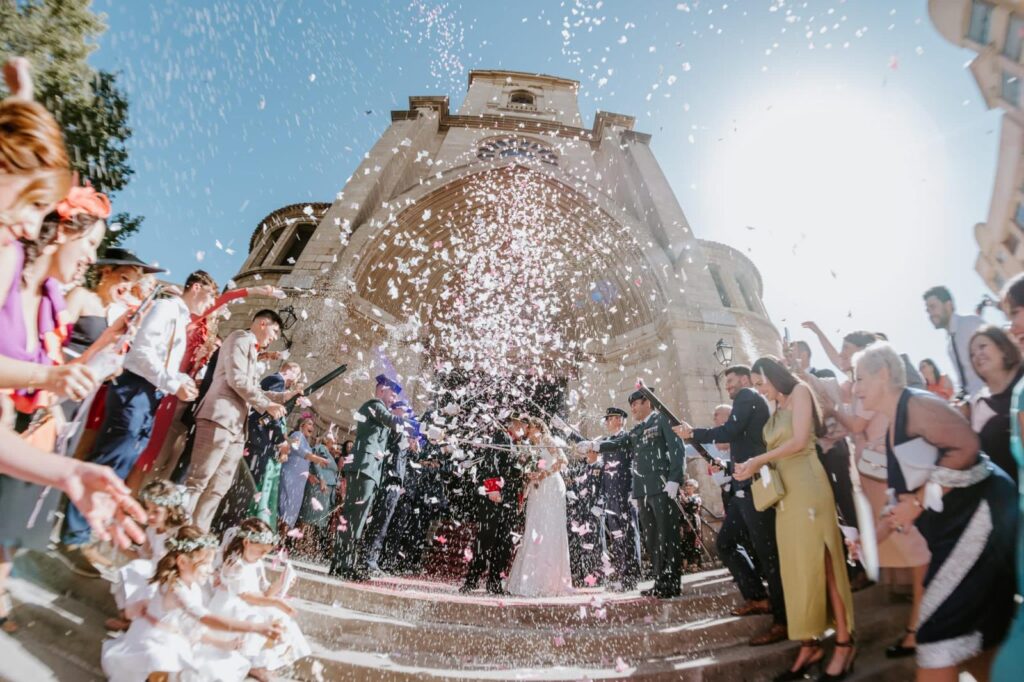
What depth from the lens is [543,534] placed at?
4961 millimetres

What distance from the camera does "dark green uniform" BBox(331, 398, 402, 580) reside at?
4.13 metres

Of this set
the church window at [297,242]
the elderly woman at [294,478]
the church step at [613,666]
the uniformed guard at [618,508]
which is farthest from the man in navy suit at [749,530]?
the church window at [297,242]

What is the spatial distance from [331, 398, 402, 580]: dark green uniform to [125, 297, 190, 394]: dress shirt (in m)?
1.94

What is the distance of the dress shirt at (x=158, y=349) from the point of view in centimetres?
283

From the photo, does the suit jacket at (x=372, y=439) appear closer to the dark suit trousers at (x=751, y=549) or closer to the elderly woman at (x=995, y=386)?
the dark suit trousers at (x=751, y=549)

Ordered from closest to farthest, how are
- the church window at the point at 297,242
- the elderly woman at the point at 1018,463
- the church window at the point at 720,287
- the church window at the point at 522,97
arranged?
1. the elderly woman at the point at 1018,463
2. the church window at the point at 720,287
3. the church window at the point at 297,242
4. the church window at the point at 522,97

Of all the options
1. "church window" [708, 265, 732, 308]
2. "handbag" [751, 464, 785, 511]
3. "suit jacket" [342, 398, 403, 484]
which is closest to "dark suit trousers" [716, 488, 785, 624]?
"handbag" [751, 464, 785, 511]

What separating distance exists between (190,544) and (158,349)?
1.32 metres

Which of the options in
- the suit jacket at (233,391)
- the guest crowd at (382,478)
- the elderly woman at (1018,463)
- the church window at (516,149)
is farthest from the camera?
the church window at (516,149)

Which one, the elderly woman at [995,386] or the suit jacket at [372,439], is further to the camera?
the suit jacket at [372,439]

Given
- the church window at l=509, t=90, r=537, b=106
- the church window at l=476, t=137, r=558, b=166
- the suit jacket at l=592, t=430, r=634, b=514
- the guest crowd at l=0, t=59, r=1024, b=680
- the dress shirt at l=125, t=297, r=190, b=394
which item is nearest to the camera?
the guest crowd at l=0, t=59, r=1024, b=680

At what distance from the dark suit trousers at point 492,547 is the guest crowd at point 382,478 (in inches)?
0.9

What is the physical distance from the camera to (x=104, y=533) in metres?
1.04

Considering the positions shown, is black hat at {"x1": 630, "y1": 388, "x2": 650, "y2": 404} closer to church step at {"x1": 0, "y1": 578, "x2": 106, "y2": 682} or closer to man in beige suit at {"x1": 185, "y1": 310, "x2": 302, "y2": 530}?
man in beige suit at {"x1": 185, "y1": 310, "x2": 302, "y2": 530}
